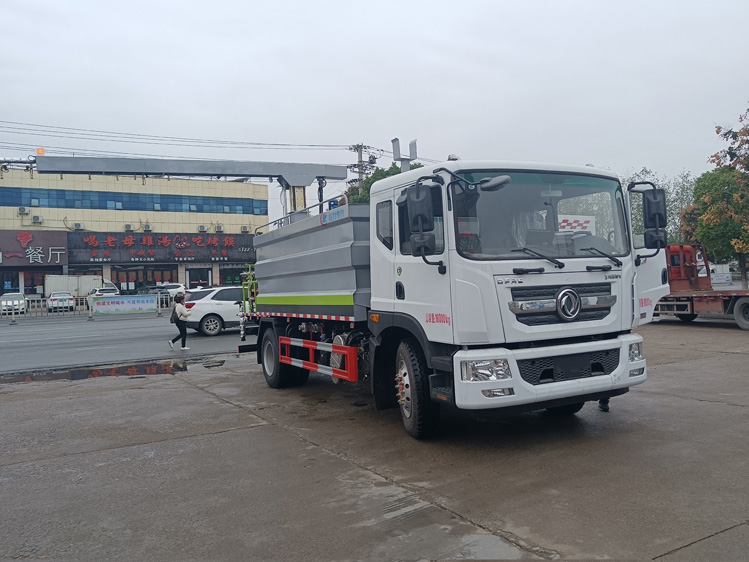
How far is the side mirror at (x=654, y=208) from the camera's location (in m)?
6.59

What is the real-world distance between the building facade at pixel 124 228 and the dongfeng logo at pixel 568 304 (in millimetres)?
49354

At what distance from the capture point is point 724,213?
19.3m

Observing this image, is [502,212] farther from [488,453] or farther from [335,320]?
[335,320]

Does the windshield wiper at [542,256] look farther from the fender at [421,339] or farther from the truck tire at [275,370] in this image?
the truck tire at [275,370]

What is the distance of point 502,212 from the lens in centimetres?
591

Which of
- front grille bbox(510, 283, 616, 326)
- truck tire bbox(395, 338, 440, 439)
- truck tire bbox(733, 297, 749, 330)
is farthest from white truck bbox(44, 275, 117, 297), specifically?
front grille bbox(510, 283, 616, 326)

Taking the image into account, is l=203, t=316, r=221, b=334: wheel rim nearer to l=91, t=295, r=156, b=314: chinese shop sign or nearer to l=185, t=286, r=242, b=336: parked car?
l=185, t=286, r=242, b=336: parked car

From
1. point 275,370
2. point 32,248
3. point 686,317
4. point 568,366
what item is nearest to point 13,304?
point 32,248

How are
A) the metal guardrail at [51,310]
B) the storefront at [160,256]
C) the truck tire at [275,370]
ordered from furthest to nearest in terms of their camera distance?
1. the storefront at [160,256]
2. the metal guardrail at [51,310]
3. the truck tire at [275,370]

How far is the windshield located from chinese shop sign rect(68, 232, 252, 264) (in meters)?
48.9

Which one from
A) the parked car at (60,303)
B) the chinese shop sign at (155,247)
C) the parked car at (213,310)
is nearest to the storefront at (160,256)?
the chinese shop sign at (155,247)

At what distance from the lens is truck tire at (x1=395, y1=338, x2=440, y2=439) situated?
6.26 metres

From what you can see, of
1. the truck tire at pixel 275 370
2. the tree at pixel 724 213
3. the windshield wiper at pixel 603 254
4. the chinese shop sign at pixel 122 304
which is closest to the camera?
the windshield wiper at pixel 603 254

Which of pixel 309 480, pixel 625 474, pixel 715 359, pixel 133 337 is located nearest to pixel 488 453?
pixel 625 474
